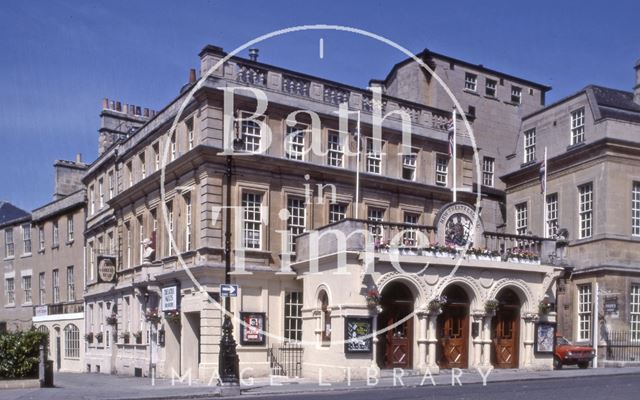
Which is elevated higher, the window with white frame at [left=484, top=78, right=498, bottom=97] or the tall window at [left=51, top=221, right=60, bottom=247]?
the window with white frame at [left=484, top=78, right=498, bottom=97]

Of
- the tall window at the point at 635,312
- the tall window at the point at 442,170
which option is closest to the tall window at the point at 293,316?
the tall window at the point at 442,170

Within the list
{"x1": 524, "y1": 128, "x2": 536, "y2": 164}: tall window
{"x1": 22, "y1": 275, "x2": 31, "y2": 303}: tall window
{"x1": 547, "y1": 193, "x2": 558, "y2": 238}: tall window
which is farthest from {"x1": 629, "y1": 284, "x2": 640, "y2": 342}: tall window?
{"x1": 22, "y1": 275, "x2": 31, "y2": 303}: tall window

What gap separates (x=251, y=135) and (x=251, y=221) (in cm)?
315

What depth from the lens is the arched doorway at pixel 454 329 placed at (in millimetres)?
26906

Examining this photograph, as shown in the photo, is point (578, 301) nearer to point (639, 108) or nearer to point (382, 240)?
point (639, 108)

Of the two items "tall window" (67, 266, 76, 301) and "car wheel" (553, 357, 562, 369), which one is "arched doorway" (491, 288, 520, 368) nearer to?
"car wheel" (553, 357, 562, 369)

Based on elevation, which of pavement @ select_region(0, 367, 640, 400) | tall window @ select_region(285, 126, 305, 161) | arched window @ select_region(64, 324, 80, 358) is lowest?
arched window @ select_region(64, 324, 80, 358)

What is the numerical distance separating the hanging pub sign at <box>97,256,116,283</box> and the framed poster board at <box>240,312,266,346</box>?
10399 millimetres

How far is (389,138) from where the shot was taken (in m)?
31.8

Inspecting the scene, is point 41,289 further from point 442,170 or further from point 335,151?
point 442,170

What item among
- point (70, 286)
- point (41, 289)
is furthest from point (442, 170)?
point (41, 289)

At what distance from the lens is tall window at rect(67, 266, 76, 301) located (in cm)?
4421

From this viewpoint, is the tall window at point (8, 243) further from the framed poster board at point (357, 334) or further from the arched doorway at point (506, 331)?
the arched doorway at point (506, 331)

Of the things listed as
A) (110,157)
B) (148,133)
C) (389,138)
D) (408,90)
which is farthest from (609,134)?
(110,157)
